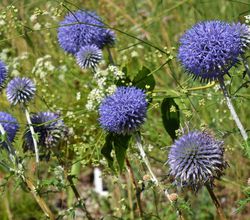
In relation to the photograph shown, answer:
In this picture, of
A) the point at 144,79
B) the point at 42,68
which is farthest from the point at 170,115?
the point at 42,68

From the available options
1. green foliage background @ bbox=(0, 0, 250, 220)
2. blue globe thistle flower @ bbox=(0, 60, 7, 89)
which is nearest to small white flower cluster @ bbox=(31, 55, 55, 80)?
green foliage background @ bbox=(0, 0, 250, 220)

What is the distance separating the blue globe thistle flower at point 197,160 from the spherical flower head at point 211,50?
0.22 meters

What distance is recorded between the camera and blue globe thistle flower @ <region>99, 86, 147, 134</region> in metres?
2.31

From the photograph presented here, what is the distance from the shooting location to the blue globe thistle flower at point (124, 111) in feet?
7.58

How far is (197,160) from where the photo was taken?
2129mm

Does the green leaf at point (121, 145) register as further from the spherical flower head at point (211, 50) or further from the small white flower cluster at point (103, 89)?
the spherical flower head at point (211, 50)

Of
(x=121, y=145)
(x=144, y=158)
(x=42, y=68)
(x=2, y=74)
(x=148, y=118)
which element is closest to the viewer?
(x=144, y=158)

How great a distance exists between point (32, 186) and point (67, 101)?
74.3 inches

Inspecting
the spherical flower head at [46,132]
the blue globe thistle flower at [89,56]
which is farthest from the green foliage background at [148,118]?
the blue globe thistle flower at [89,56]

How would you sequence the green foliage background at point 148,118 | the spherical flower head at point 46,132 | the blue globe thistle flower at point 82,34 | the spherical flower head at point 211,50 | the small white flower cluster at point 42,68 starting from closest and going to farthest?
1. the spherical flower head at point 211,50
2. the spherical flower head at point 46,132
3. the blue globe thistle flower at point 82,34
4. the green foliage background at point 148,118
5. the small white flower cluster at point 42,68

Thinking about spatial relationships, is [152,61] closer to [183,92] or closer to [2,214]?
[2,214]

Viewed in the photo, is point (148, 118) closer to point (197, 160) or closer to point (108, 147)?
point (108, 147)

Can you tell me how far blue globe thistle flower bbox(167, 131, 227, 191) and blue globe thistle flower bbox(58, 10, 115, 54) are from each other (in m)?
0.95

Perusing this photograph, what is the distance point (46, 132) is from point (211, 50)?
1.05 m
